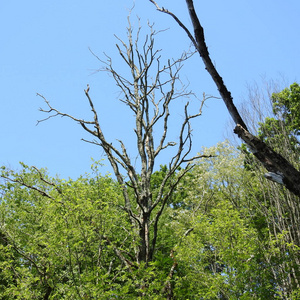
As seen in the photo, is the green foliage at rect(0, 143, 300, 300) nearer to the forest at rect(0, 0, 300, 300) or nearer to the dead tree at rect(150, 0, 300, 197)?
the forest at rect(0, 0, 300, 300)

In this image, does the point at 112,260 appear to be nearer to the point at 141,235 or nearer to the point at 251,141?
the point at 141,235

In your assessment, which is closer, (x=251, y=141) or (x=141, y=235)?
(x=251, y=141)

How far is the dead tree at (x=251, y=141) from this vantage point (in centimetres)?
381

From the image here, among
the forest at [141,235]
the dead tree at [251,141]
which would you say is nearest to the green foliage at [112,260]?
the forest at [141,235]

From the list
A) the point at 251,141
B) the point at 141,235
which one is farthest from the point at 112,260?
the point at 251,141

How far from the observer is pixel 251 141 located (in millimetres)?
3988

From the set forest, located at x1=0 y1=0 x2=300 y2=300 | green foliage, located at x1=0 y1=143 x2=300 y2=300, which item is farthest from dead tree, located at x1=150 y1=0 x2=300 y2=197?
green foliage, located at x1=0 y1=143 x2=300 y2=300

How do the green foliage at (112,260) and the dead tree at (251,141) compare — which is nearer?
the dead tree at (251,141)

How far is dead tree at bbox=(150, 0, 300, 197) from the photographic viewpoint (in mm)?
3809

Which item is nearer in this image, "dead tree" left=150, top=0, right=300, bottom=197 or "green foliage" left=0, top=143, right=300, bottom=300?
"dead tree" left=150, top=0, right=300, bottom=197

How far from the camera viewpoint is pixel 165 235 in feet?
50.5

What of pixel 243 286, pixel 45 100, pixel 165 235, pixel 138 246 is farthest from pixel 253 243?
pixel 165 235

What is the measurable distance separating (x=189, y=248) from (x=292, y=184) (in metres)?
6.08

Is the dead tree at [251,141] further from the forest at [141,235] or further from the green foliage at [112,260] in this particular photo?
the green foliage at [112,260]
